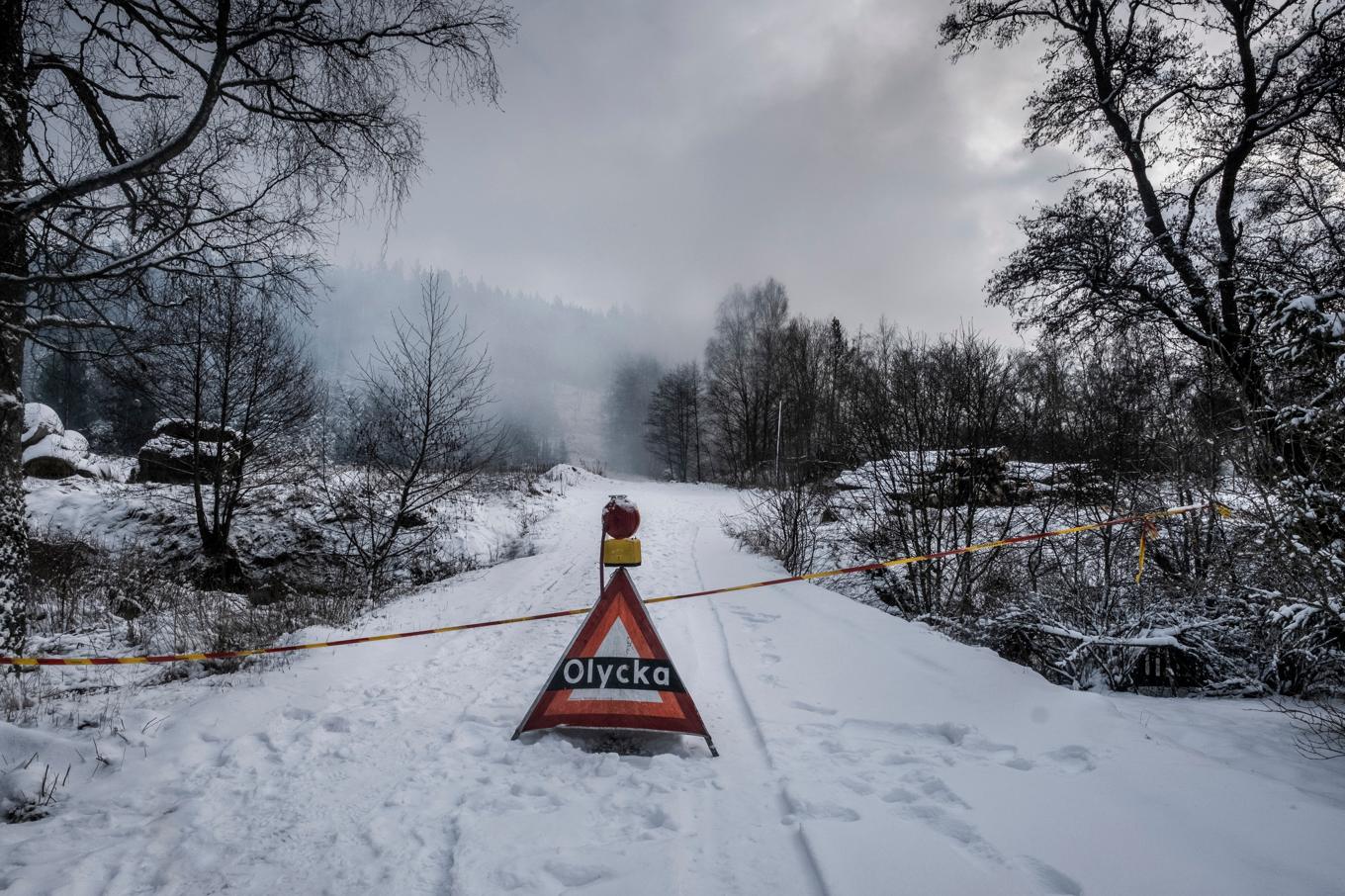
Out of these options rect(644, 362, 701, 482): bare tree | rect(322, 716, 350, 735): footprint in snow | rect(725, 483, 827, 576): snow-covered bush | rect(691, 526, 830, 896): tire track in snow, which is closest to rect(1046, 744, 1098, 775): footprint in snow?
rect(691, 526, 830, 896): tire track in snow

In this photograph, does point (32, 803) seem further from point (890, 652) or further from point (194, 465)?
point (194, 465)

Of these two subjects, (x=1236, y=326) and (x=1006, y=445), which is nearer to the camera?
(x=1236, y=326)

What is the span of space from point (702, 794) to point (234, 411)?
12.0 metres

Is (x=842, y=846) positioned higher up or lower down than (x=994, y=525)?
lower down

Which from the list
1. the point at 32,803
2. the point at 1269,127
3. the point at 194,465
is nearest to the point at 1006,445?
the point at 1269,127

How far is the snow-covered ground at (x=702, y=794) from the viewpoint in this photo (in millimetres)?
1871

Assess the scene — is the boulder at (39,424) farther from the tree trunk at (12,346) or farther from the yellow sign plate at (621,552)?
the yellow sign plate at (621,552)

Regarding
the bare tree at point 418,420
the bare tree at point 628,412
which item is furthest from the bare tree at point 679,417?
the bare tree at point 418,420

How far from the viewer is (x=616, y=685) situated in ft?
9.67

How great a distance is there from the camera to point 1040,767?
261cm

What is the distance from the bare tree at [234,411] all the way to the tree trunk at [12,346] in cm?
589

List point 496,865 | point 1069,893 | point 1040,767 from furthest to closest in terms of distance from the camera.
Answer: point 1040,767
point 496,865
point 1069,893

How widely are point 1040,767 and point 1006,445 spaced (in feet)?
17.9

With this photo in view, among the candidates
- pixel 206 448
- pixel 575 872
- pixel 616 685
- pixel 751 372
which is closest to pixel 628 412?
pixel 751 372
